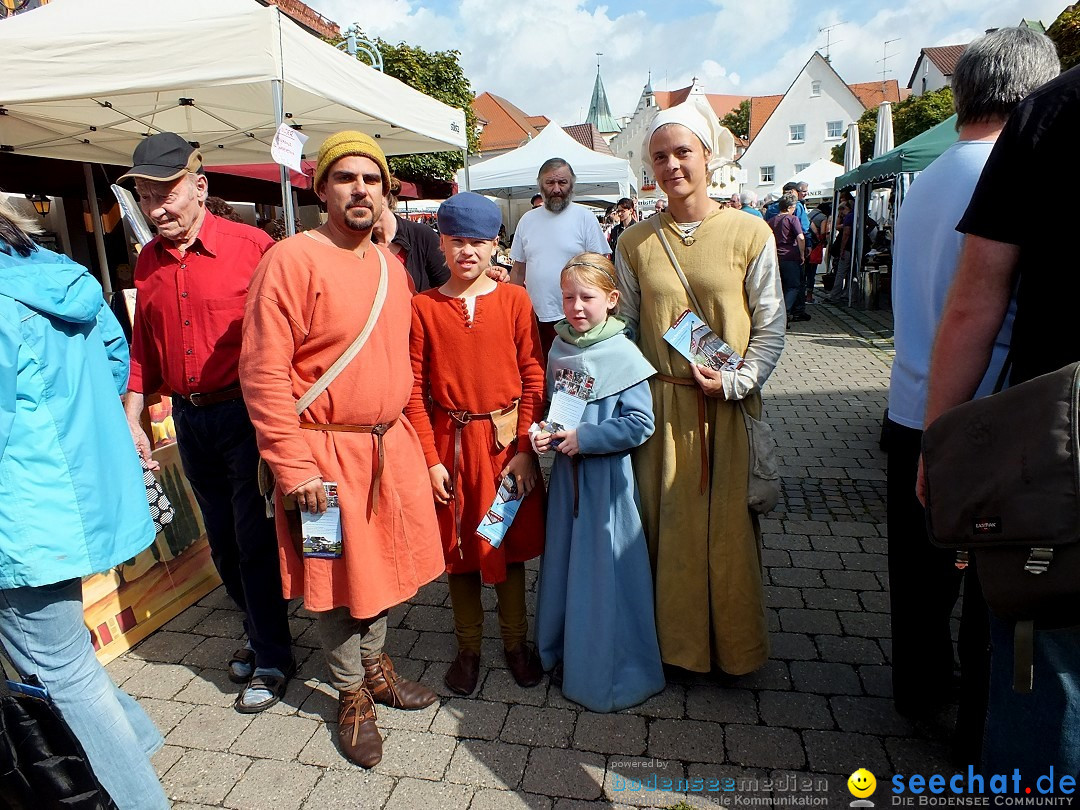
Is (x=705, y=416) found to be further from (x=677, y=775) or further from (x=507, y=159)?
(x=507, y=159)

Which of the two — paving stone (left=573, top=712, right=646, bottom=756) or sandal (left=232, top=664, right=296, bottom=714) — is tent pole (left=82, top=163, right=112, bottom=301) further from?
paving stone (left=573, top=712, right=646, bottom=756)

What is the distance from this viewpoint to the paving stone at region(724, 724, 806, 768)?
7.34ft

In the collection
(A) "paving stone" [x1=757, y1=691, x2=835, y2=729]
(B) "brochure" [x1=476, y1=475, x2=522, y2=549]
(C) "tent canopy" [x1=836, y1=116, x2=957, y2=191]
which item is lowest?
(A) "paving stone" [x1=757, y1=691, x2=835, y2=729]

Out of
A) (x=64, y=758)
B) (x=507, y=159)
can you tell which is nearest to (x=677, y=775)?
→ (x=64, y=758)

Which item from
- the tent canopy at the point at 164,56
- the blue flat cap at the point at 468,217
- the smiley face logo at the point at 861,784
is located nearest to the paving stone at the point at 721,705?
the smiley face logo at the point at 861,784

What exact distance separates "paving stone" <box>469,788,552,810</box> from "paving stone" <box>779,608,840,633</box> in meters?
1.35

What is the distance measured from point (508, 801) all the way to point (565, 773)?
0.21m

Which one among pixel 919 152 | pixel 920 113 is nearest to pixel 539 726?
pixel 919 152

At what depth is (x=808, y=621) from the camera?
119 inches

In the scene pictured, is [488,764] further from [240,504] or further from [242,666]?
[240,504]

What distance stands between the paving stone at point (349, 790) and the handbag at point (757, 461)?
152 cm

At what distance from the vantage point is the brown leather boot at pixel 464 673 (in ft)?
8.76

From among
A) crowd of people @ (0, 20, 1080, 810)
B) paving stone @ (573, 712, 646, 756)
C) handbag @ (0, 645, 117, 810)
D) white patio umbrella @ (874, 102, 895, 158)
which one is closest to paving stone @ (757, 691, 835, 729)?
crowd of people @ (0, 20, 1080, 810)

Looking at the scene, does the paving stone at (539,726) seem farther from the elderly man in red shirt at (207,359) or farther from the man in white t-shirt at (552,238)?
the man in white t-shirt at (552,238)
